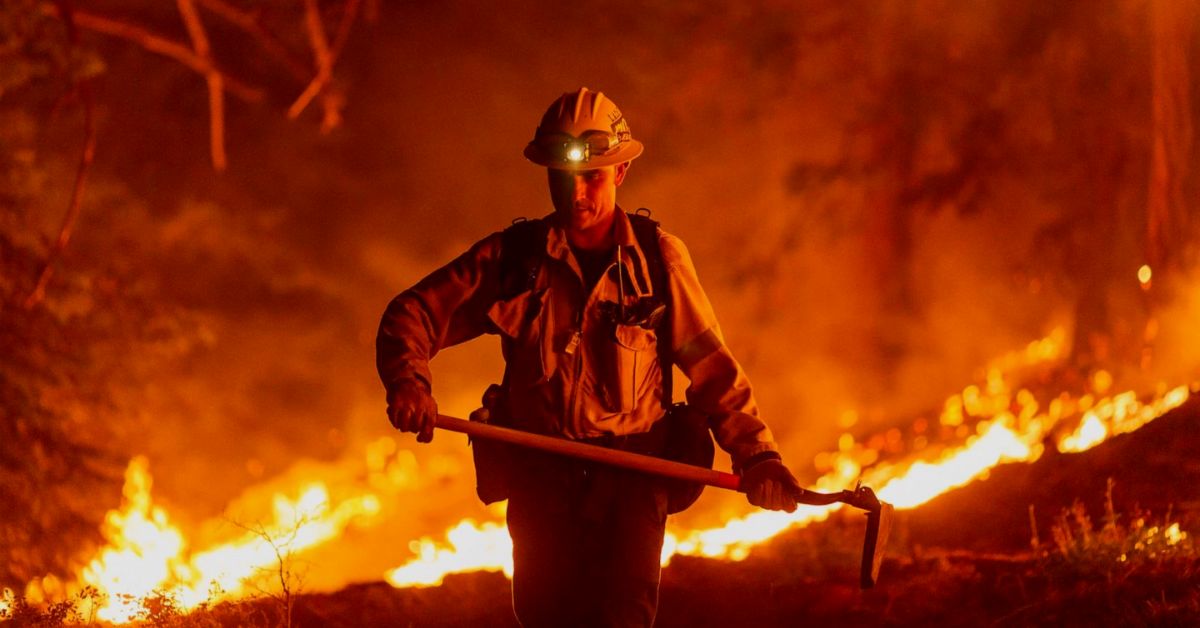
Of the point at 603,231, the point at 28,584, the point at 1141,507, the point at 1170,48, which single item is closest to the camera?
the point at 603,231

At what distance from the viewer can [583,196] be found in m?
3.92

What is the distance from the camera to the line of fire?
8.15m

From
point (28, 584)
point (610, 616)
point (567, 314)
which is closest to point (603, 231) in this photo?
point (567, 314)

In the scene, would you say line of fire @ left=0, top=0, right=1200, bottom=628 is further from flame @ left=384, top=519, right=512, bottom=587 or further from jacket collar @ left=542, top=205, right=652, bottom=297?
jacket collar @ left=542, top=205, right=652, bottom=297

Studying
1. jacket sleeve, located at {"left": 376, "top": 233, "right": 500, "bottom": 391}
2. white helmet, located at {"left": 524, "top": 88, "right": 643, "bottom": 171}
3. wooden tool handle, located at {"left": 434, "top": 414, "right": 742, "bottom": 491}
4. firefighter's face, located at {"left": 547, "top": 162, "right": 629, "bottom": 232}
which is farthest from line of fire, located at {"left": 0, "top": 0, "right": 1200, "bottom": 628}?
white helmet, located at {"left": 524, "top": 88, "right": 643, "bottom": 171}

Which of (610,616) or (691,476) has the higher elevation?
(691,476)

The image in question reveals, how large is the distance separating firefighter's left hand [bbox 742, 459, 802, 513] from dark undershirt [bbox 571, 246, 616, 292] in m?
0.78

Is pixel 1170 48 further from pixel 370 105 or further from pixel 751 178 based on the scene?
pixel 370 105

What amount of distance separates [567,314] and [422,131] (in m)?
7.28

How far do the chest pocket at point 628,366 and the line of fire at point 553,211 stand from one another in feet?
8.11

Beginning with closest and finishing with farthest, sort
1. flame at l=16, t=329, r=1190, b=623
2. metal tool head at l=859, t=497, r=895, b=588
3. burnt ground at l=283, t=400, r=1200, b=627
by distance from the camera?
metal tool head at l=859, t=497, r=895, b=588 → burnt ground at l=283, t=400, r=1200, b=627 → flame at l=16, t=329, r=1190, b=623

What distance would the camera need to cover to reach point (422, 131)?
10.8m

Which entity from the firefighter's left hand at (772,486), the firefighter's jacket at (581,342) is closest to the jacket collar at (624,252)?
the firefighter's jacket at (581,342)

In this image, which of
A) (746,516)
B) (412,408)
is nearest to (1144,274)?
(746,516)
